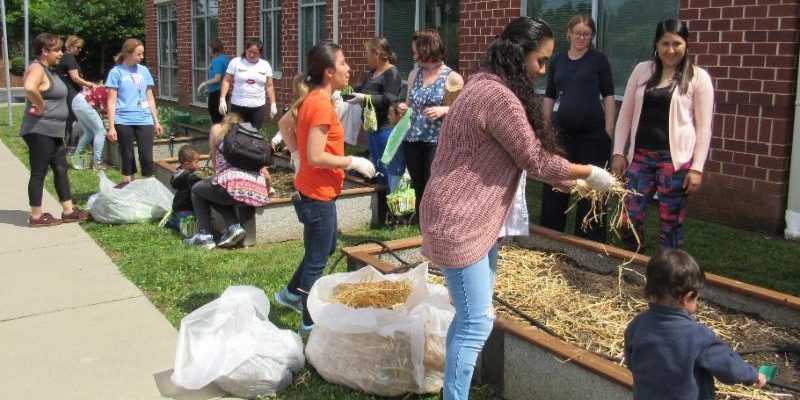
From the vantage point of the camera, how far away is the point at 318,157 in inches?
161

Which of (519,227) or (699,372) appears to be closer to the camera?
(699,372)

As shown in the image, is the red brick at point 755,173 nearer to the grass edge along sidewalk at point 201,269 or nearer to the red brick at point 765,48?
the red brick at point 765,48

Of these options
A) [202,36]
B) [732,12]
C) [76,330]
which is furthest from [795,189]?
[202,36]

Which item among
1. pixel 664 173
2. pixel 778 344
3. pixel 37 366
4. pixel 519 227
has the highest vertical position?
pixel 664 173

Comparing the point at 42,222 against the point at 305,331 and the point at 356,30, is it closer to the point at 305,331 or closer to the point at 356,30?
the point at 305,331

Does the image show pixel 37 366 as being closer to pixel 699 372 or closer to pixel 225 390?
pixel 225 390

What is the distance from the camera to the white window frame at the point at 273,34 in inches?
633

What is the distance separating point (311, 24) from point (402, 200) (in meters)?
8.53

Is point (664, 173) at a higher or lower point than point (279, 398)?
higher

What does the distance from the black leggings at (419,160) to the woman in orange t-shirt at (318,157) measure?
2.12 metres

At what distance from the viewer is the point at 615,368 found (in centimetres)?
316

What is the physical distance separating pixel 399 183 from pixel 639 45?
3.02m

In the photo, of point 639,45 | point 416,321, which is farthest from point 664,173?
point 639,45

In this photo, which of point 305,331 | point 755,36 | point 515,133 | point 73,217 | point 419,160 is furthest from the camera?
point 73,217
